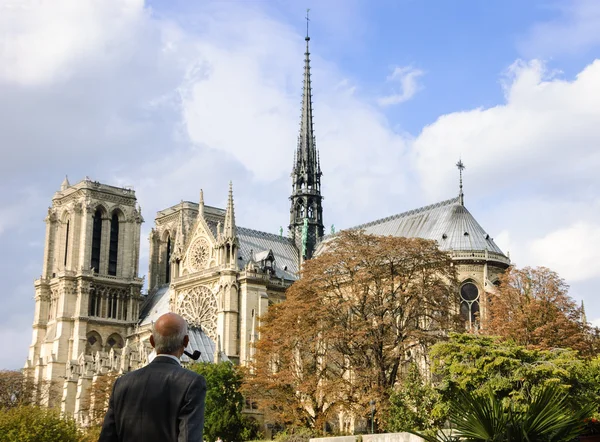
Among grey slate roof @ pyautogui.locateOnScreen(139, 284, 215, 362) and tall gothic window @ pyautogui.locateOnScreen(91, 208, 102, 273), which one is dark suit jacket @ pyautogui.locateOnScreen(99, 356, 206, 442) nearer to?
grey slate roof @ pyautogui.locateOnScreen(139, 284, 215, 362)

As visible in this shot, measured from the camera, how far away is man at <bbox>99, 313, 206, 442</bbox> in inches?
262

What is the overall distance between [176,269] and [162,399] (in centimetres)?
8000

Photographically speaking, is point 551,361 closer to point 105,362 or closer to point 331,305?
point 331,305

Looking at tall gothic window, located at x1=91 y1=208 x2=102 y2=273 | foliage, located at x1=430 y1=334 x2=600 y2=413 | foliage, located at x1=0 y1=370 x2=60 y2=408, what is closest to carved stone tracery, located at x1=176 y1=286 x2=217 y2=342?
foliage, located at x1=0 y1=370 x2=60 y2=408

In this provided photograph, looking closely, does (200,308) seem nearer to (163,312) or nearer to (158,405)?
(163,312)

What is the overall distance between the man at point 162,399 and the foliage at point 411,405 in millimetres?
32951

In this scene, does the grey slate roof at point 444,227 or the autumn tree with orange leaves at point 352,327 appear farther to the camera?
the grey slate roof at point 444,227

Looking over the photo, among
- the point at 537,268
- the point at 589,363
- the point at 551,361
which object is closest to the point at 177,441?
the point at 551,361

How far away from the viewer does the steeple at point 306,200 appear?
8512 cm

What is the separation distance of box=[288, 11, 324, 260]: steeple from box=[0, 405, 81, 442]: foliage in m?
43.1

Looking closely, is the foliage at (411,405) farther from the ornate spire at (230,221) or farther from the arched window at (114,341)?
the arched window at (114,341)

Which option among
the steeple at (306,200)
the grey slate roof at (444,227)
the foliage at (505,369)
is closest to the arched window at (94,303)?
the steeple at (306,200)

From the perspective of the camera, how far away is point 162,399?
22.3 feet

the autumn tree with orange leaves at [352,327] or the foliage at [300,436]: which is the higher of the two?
the autumn tree with orange leaves at [352,327]
